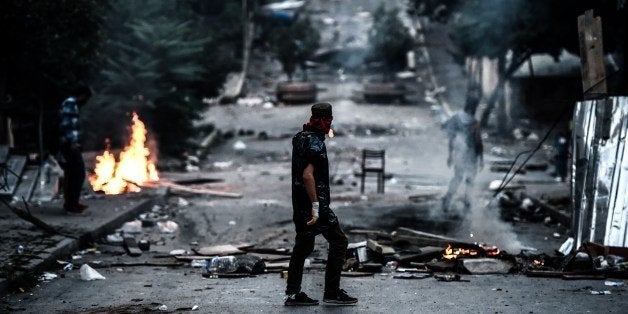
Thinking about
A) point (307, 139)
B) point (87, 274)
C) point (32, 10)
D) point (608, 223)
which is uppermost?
point (32, 10)

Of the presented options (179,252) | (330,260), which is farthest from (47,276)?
(330,260)

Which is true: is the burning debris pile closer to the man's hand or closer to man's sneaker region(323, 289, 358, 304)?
man's sneaker region(323, 289, 358, 304)

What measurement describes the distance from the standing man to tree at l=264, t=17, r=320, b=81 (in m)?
41.9

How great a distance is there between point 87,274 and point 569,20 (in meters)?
22.9

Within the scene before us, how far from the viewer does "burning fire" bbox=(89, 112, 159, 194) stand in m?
17.5

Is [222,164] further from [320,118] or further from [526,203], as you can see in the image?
[320,118]

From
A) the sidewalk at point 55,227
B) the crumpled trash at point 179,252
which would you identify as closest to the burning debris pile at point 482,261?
the crumpled trash at point 179,252

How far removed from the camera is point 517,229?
528 inches

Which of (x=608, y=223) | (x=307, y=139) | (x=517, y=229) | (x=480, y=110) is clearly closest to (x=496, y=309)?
(x=307, y=139)

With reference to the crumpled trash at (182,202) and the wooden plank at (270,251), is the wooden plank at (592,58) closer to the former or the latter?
the wooden plank at (270,251)

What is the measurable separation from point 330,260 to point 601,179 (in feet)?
13.0

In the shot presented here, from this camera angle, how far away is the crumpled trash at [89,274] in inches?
366

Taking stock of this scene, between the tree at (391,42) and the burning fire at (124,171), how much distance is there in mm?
29219

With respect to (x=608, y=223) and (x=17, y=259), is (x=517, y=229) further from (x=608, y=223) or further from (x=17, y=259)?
(x=17, y=259)
